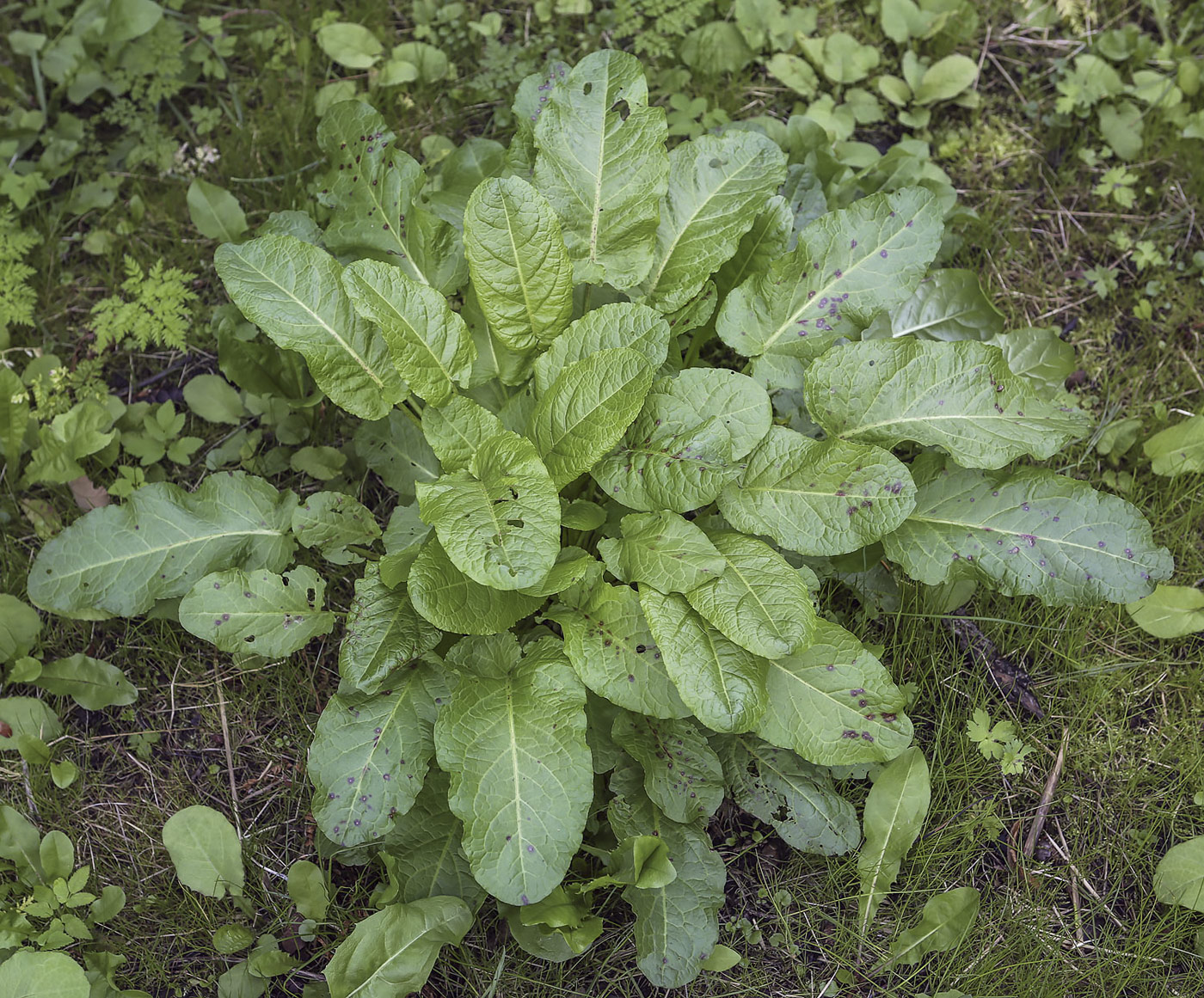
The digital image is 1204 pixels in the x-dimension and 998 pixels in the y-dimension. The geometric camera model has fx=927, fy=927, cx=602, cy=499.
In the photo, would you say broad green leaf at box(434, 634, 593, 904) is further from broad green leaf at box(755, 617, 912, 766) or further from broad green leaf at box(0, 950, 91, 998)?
broad green leaf at box(0, 950, 91, 998)

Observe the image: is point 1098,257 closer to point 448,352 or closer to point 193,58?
point 448,352

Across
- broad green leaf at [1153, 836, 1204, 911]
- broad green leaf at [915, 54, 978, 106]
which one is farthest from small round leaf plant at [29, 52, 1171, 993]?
broad green leaf at [915, 54, 978, 106]

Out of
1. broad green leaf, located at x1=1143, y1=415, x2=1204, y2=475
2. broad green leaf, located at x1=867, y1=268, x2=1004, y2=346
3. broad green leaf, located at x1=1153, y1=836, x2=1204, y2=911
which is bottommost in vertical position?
broad green leaf, located at x1=1153, y1=836, x2=1204, y2=911

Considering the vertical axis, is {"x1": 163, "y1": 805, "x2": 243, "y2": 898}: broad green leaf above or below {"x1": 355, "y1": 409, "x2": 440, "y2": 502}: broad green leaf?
below

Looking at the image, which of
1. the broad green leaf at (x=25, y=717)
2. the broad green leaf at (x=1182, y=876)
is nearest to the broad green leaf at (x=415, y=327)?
the broad green leaf at (x=25, y=717)

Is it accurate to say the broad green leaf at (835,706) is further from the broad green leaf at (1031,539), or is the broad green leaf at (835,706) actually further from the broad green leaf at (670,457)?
Answer: the broad green leaf at (670,457)

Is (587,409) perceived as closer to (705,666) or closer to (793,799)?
(705,666)

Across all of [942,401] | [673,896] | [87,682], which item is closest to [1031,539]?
[942,401]
